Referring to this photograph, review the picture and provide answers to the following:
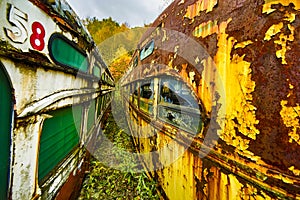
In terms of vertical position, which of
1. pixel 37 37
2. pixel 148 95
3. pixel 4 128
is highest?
pixel 37 37

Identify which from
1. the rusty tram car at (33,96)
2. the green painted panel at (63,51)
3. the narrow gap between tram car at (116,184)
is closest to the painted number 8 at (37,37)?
the rusty tram car at (33,96)

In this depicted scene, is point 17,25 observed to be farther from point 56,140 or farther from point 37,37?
point 56,140

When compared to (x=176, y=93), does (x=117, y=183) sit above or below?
below

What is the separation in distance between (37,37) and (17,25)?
0.72 ft

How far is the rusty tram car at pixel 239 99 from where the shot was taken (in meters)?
0.99

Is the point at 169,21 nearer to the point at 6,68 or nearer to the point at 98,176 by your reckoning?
the point at 6,68

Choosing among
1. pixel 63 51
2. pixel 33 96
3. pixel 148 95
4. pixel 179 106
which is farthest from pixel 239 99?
pixel 148 95

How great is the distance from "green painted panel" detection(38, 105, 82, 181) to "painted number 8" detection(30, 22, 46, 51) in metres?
0.60

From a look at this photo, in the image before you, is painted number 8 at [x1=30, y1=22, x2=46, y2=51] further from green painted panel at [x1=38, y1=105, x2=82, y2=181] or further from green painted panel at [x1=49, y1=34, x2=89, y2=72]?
green painted panel at [x1=38, y1=105, x2=82, y2=181]

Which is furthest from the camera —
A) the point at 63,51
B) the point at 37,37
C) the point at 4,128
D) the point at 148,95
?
the point at 148,95

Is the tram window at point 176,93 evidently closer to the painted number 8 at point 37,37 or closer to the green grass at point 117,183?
the painted number 8 at point 37,37

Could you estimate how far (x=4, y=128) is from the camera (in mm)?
1100

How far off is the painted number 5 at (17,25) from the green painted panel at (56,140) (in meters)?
0.73

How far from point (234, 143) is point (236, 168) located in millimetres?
145
